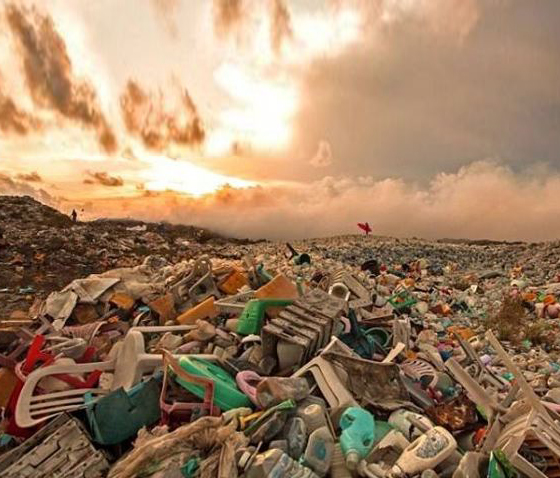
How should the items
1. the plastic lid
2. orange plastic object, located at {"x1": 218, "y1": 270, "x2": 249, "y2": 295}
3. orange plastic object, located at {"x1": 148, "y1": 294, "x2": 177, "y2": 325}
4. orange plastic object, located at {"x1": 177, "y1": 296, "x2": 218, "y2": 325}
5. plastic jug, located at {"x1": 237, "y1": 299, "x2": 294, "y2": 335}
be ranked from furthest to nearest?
orange plastic object, located at {"x1": 218, "y1": 270, "x2": 249, "y2": 295} < orange plastic object, located at {"x1": 148, "y1": 294, "x2": 177, "y2": 325} < orange plastic object, located at {"x1": 177, "y1": 296, "x2": 218, "y2": 325} < plastic jug, located at {"x1": 237, "y1": 299, "x2": 294, "y2": 335} < the plastic lid

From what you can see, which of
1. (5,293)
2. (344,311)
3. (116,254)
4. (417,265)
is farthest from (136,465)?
(116,254)

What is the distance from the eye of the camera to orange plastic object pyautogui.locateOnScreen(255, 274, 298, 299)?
18.0 feet

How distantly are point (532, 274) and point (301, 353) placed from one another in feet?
38.7

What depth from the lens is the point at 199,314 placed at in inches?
218

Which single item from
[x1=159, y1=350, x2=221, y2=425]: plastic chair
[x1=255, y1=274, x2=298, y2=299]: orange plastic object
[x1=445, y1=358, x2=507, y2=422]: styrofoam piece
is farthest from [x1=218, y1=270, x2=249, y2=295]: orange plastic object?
[x1=445, y1=358, x2=507, y2=422]: styrofoam piece

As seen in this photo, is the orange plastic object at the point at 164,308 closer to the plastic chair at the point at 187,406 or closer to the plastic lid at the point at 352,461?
the plastic chair at the point at 187,406

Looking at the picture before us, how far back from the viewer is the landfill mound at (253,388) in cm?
299

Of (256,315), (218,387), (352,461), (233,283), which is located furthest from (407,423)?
(233,283)

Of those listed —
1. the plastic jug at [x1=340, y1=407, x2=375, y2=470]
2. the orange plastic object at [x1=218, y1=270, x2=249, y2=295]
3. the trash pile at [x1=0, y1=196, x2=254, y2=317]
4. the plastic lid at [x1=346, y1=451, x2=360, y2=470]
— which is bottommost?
the trash pile at [x1=0, y1=196, x2=254, y2=317]

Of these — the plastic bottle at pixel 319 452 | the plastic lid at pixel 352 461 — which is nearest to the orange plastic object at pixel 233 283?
the plastic bottle at pixel 319 452

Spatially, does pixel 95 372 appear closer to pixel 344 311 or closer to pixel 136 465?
pixel 136 465

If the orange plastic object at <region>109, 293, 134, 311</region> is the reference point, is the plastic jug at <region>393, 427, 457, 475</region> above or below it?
above

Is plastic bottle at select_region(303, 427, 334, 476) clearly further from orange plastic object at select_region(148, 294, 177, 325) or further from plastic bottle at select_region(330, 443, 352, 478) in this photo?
orange plastic object at select_region(148, 294, 177, 325)

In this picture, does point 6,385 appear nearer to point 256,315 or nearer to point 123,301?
point 123,301
